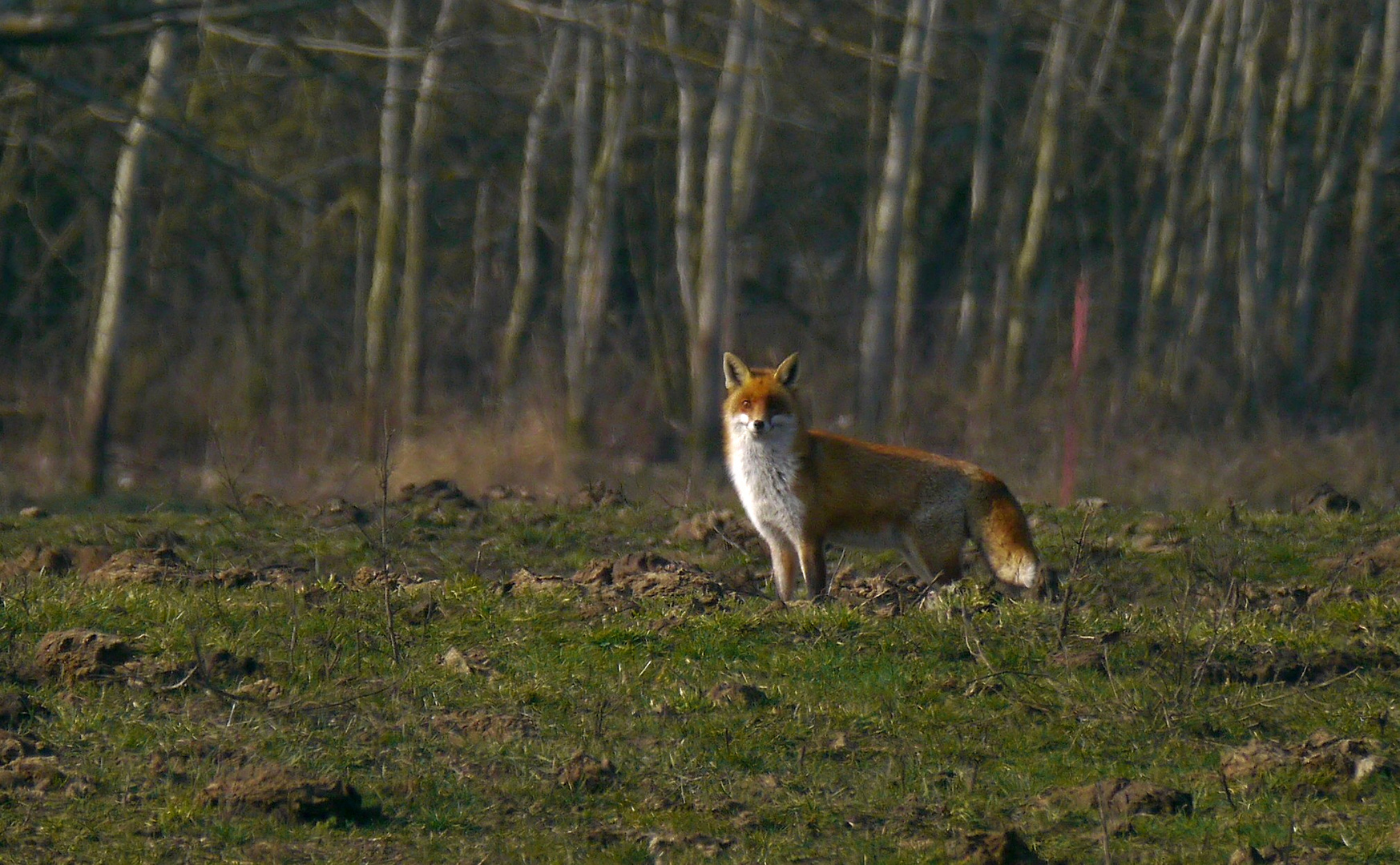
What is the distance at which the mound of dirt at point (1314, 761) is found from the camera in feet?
20.6

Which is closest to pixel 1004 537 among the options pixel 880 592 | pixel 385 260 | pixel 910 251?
pixel 880 592

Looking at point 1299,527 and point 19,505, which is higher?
point 1299,527

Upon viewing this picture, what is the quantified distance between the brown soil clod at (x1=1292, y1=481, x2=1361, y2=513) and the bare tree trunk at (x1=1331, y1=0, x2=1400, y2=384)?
10.8 metres

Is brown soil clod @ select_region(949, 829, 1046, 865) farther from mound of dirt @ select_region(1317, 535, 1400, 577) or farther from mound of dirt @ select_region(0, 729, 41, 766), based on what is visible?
mound of dirt @ select_region(1317, 535, 1400, 577)

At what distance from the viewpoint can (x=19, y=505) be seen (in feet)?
51.4

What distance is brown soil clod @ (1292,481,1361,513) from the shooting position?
1351 centimetres

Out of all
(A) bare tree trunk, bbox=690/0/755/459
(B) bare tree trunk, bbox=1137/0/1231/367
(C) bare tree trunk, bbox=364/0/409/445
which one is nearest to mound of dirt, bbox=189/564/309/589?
(A) bare tree trunk, bbox=690/0/755/459

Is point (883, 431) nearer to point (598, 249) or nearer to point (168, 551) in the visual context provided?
point (598, 249)

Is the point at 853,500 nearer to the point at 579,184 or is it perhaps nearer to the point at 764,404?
the point at 764,404

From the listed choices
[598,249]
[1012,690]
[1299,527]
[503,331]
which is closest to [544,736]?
[1012,690]

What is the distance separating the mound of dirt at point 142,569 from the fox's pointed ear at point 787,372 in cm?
383

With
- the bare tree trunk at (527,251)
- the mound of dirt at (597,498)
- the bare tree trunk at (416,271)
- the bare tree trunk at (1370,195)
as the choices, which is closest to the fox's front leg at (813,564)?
the mound of dirt at (597,498)

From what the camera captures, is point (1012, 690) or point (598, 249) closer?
point (1012, 690)

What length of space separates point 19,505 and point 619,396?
9.65 m
